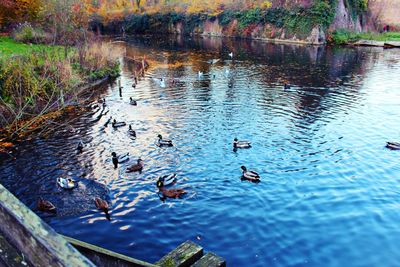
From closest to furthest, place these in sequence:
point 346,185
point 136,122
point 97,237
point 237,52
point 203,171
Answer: point 97,237, point 346,185, point 203,171, point 136,122, point 237,52

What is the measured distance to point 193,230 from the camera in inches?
502

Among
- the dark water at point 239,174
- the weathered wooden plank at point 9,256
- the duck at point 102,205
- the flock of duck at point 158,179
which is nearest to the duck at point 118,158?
the flock of duck at point 158,179

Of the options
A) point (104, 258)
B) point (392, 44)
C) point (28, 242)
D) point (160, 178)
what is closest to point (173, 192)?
point (160, 178)

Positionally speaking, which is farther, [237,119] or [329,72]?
[329,72]

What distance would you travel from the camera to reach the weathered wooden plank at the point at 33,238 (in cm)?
264

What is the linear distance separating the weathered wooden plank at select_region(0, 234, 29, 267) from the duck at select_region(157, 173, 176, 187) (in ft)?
40.0

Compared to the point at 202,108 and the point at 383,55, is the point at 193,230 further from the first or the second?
the point at 383,55

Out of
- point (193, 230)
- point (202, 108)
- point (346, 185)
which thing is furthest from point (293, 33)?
point (193, 230)

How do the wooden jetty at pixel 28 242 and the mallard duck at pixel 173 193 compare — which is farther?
the mallard duck at pixel 173 193

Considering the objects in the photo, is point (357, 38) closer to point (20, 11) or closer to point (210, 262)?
point (20, 11)

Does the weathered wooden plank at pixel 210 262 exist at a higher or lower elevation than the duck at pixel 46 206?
higher

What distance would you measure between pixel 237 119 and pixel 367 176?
991 cm

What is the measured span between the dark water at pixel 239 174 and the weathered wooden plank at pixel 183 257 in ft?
10.8

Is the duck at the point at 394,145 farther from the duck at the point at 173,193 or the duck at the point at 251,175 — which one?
the duck at the point at 173,193
